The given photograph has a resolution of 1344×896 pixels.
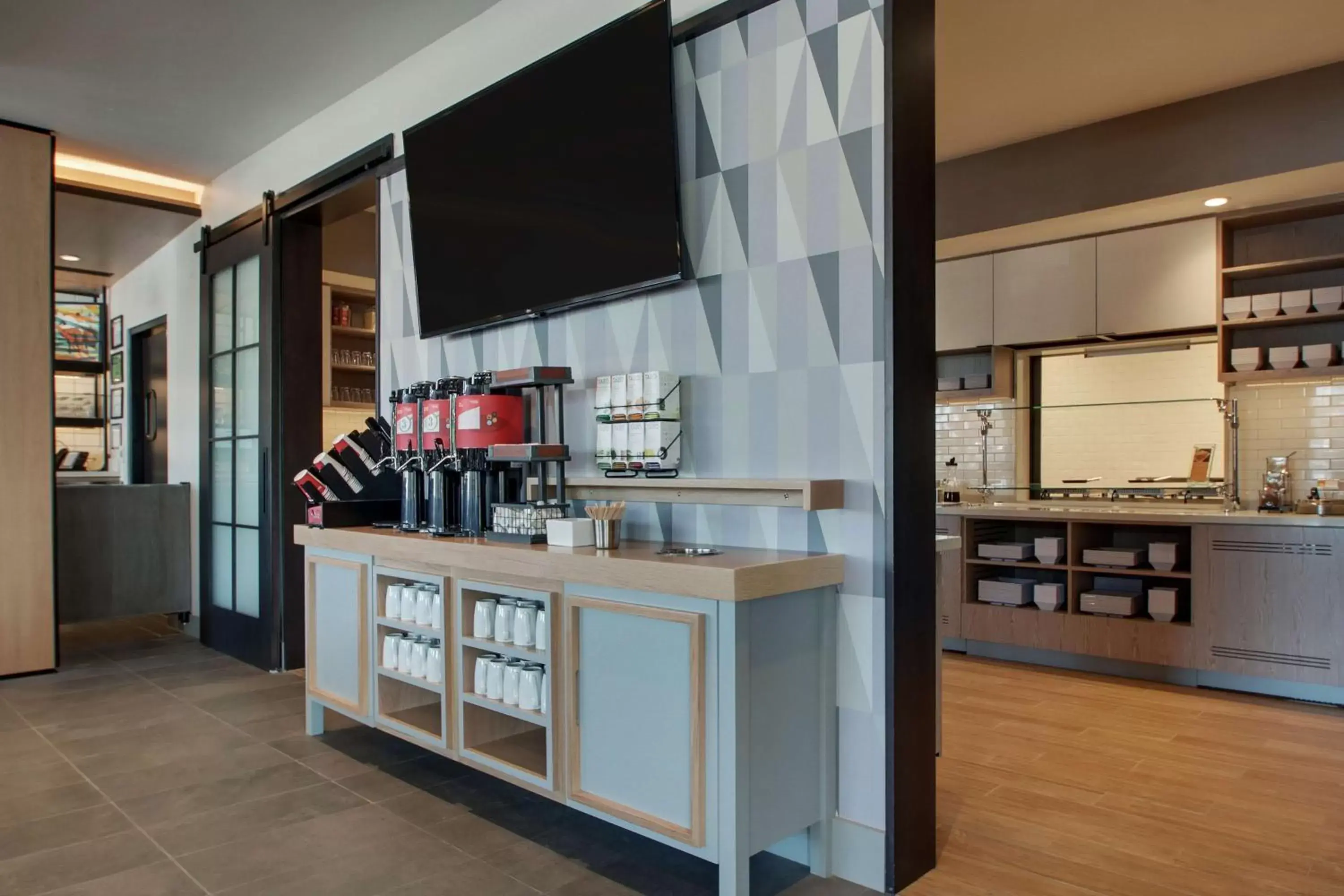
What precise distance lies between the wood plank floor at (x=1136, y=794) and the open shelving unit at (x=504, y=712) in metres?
1.08

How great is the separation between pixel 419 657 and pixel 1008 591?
10.9 ft

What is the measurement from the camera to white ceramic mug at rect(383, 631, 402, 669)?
318cm

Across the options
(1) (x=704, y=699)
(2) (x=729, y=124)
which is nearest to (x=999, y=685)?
(1) (x=704, y=699)

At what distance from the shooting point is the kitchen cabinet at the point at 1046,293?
516 cm

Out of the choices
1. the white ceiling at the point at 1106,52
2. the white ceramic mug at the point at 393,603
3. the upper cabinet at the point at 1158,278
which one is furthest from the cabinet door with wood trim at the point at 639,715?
the upper cabinet at the point at 1158,278

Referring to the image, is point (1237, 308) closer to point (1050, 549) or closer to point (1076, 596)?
point (1050, 549)

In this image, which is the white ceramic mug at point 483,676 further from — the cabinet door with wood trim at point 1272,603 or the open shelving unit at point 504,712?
the cabinet door with wood trim at point 1272,603

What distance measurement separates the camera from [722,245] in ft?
9.09

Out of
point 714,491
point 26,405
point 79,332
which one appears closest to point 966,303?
point 714,491

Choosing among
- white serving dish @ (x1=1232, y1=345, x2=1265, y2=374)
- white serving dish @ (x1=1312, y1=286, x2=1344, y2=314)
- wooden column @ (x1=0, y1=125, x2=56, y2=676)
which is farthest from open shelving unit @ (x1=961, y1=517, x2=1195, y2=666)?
wooden column @ (x1=0, y1=125, x2=56, y2=676)

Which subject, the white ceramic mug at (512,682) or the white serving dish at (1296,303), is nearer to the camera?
the white ceramic mug at (512,682)

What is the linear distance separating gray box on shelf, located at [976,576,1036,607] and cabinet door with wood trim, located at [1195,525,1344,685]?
836 millimetres

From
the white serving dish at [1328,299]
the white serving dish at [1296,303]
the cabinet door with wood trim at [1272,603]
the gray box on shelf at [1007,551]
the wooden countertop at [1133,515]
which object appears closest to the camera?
the cabinet door with wood trim at [1272,603]

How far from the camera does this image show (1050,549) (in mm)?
4863
